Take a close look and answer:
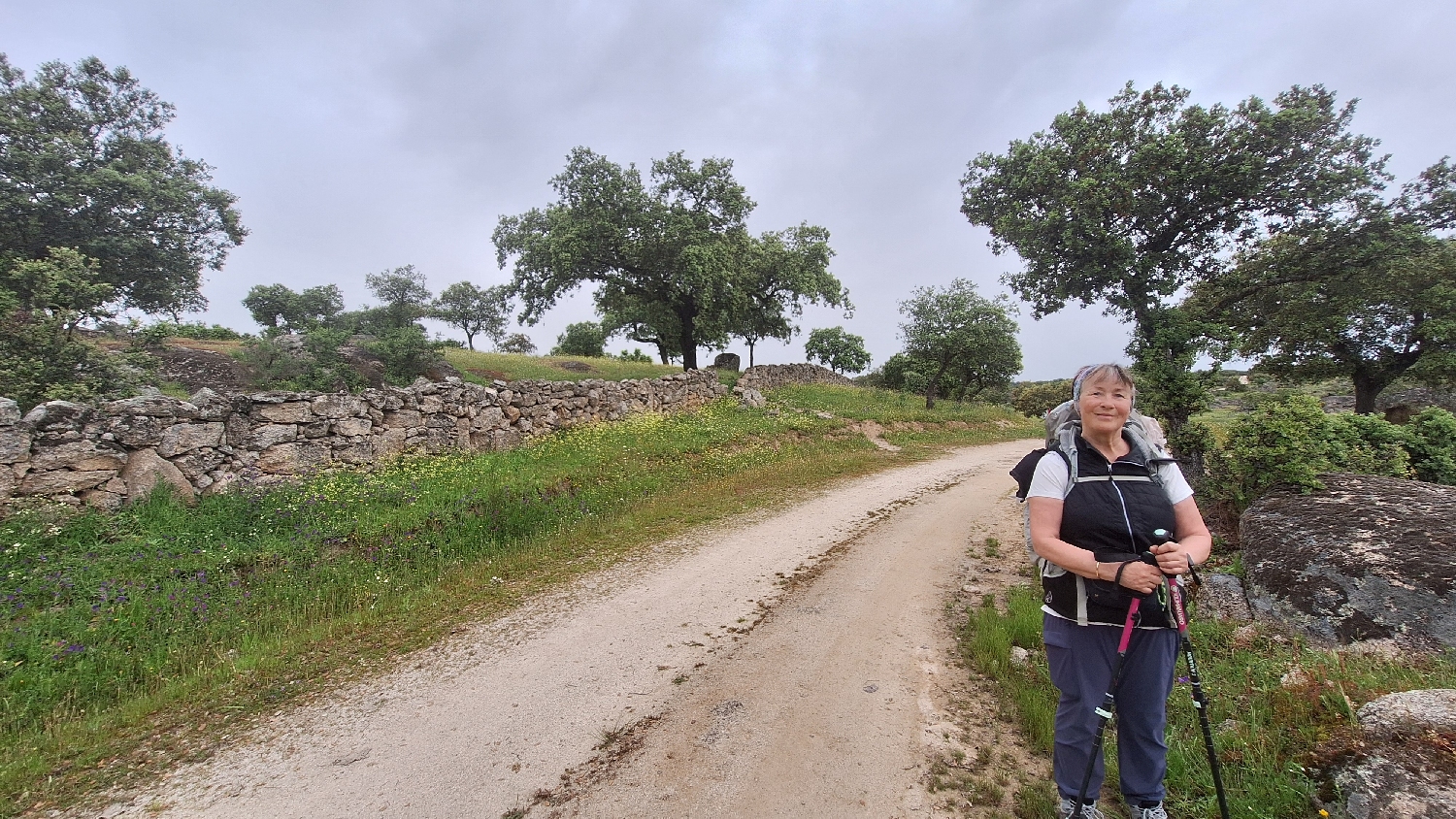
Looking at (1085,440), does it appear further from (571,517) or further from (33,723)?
(571,517)

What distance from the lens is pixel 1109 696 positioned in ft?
8.19

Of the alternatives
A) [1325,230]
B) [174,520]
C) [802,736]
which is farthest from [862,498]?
[174,520]

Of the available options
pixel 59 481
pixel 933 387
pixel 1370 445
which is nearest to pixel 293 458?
pixel 59 481

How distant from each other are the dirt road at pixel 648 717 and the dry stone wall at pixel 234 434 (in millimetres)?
6331

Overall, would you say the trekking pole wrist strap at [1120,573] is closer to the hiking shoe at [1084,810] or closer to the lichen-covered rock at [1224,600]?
the hiking shoe at [1084,810]

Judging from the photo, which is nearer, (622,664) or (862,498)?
(622,664)

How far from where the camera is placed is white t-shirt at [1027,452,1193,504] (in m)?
2.58

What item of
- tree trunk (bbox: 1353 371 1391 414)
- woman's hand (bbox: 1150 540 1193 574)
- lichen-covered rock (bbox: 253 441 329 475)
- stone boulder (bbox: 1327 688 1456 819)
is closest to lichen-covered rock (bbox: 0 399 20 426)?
lichen-covered rock (bbox: 253 441 329 475)

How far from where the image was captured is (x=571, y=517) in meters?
8.41

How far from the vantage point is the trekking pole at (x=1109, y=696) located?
7.76 feet

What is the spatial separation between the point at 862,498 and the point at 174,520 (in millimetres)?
10171

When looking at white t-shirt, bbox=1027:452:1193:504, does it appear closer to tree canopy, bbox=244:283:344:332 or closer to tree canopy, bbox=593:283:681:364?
tree canopy, bbox=593:283:681:364

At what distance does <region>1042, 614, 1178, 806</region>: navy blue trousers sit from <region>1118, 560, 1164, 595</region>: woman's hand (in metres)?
0.31

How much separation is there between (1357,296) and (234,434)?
20.4 m
